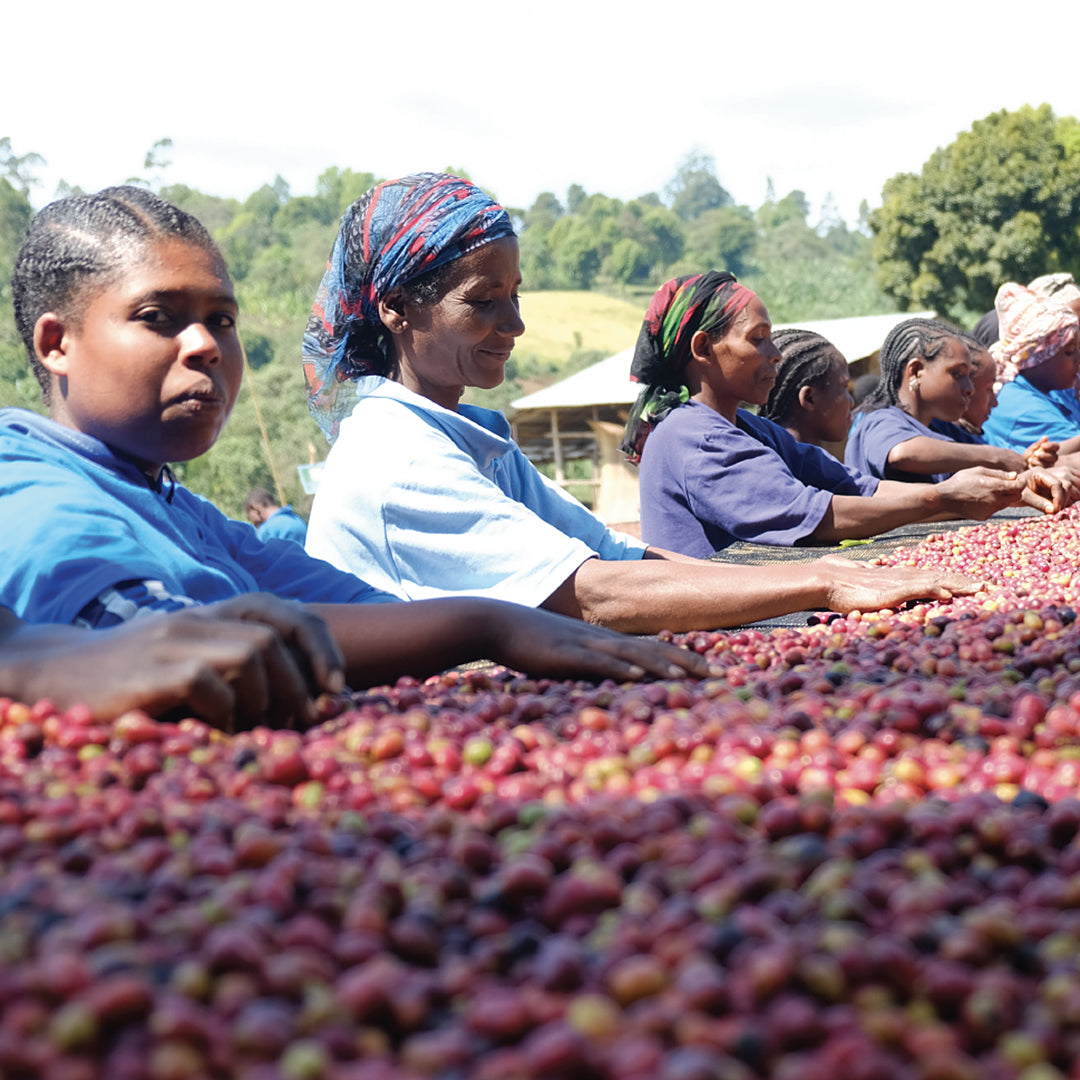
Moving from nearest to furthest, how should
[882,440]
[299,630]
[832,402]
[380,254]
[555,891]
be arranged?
[555,891] < [299,630] < [380,254] < [882,440] < [832,402]

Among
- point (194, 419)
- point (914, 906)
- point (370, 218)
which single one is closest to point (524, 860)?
point (914, 906)

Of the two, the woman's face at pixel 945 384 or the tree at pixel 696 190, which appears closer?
the woman's face at pixel 945 384

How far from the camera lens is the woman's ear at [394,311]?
339 cm

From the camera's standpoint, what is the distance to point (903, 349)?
7.02m

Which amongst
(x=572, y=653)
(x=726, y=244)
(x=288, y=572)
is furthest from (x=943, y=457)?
(x=726, y=244)

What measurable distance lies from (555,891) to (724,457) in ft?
12.0

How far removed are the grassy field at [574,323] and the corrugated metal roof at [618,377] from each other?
38733mm

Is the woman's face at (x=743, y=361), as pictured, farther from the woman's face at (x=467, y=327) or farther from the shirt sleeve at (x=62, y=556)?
Result: the shirt sleeve at (x=62, y=556)

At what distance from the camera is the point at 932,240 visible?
3472 centimetres

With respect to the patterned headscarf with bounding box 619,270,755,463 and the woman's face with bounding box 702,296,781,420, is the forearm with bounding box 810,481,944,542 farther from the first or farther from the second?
the patterned headscarf with bounding box 619,270,755,463

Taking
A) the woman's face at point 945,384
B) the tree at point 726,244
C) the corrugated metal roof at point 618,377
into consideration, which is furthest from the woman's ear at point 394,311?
the tree at point 726,244

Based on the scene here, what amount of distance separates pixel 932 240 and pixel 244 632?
36.3 m

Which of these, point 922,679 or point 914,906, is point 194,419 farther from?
point 914,906

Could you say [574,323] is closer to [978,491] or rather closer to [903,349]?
[903,349]
